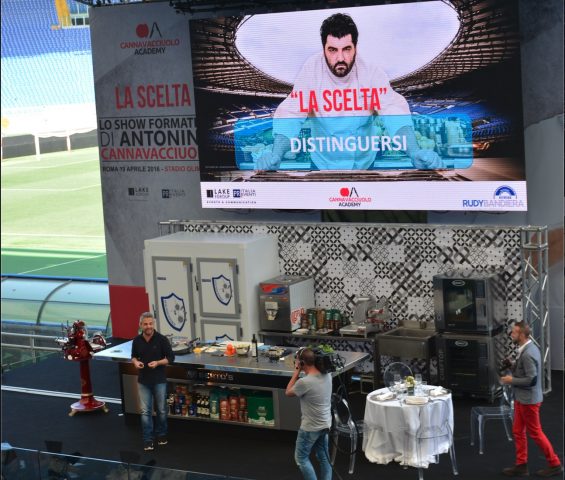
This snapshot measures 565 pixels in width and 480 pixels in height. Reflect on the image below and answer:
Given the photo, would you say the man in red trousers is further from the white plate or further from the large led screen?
the large led screen

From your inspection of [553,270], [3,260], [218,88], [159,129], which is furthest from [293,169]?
[3,260]

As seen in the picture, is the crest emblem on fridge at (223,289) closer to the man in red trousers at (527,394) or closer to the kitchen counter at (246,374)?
the kitchen counter at (246,374)

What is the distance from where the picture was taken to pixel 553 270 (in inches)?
478

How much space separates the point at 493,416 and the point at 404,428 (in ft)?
3.44

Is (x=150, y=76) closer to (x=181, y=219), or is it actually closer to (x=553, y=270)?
(x=181, y=219)

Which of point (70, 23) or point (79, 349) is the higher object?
point (70, 23)

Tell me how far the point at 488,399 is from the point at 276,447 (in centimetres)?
243

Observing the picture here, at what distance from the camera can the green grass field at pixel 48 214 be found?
2486cm

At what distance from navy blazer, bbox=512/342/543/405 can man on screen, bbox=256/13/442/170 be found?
136 inches

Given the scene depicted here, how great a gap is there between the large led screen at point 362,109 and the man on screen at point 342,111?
0.01 m

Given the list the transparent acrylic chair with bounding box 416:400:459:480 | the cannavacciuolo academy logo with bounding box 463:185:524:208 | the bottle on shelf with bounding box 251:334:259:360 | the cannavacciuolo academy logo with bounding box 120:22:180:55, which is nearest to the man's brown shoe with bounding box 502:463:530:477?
the transparent acrylic chair with bounding box 416:400:459:480

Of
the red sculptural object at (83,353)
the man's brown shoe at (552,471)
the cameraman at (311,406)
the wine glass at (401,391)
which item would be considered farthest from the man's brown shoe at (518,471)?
the red sculptural object at (83,353)

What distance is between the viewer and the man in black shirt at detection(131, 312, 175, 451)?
10.4m

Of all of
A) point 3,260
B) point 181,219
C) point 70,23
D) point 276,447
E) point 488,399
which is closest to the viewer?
point 276,447
